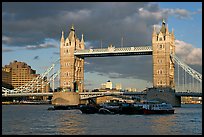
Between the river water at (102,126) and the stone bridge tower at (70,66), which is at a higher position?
the stone bridge tower at (70,66)

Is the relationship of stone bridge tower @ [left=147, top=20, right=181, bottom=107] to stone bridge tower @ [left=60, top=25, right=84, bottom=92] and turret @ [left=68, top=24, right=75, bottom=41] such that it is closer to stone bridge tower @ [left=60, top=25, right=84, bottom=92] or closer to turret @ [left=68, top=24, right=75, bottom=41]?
stone bridge tower @ [left=60, top=25, right=84, bottom=92]

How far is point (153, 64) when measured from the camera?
2795 inches

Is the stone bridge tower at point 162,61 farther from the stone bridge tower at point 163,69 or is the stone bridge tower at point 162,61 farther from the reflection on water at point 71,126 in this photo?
the reflection on water at point 71,126

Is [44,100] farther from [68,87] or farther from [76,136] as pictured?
[76,136]

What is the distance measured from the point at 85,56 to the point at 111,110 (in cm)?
3398

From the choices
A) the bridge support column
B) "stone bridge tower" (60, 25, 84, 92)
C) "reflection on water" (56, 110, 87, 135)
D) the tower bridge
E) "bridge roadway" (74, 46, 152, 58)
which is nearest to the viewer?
"reflection on water" (56, 110, 87, 135)

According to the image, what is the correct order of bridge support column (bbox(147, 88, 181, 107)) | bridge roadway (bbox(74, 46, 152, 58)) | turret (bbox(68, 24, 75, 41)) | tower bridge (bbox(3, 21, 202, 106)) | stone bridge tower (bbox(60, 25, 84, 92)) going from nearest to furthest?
1. bridge support column (bbox(147, 88, 181, 107))
2. tower bridge (bbox(3, 21, 202, 106))
3. bridge roadway (bbox(74, 46, 152, 58))
4. stone bridge tower (bbox(60, 25, 84, 92))
5. turret (bbox(68, 24, 75, 41))

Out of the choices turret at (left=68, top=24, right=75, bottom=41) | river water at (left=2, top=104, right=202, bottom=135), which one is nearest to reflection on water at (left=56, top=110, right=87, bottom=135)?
river water at (left=2, top=104, right=202, bottom=135)

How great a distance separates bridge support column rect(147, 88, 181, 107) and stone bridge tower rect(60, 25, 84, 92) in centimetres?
1592

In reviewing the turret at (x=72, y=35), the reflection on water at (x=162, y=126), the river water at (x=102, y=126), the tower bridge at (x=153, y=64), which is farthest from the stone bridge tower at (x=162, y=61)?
the reflection on water at (x=162, y=126)

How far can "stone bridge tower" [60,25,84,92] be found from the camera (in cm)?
7762

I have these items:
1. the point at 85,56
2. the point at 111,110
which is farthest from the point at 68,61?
the point at 111,110

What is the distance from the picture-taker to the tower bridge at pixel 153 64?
68.8 m

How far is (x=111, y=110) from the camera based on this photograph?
45688 mm
